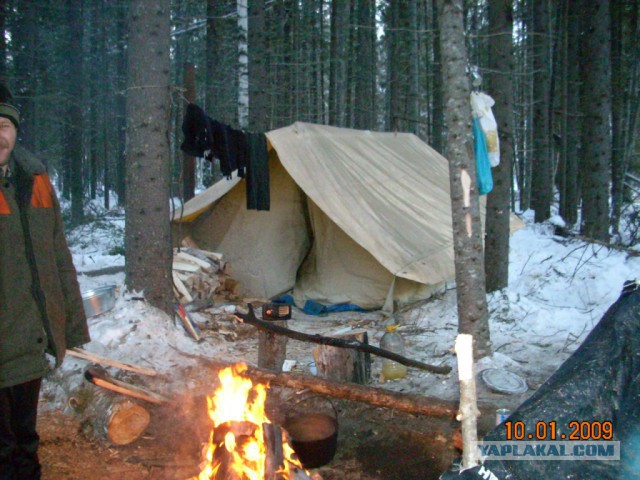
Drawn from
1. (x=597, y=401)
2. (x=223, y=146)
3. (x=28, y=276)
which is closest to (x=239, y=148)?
(x=223, y=146)

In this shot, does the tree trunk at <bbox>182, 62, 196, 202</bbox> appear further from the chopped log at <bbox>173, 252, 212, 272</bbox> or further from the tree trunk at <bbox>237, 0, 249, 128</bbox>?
the chopped log at <bbox>173, 252, 212, 272</bbox>

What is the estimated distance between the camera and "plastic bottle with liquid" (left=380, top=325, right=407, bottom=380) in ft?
15.5

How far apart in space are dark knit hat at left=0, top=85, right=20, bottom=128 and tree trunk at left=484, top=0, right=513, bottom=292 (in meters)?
5.39

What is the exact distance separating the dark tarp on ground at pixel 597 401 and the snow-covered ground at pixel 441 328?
5.45 ft

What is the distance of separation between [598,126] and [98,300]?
309 inches

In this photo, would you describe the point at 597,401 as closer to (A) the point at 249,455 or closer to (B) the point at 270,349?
(A) the point at 249,455

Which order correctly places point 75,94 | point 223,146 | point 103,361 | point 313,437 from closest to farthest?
point 313,437, point 103,361, point 223,146, point 75,94

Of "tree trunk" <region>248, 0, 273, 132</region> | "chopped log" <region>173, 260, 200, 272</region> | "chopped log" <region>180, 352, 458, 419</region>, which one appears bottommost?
"chopped log" <region>180, 352, 458, 419</region>

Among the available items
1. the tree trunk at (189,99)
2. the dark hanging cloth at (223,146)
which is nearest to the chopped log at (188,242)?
the dark hanging cloth at (223,146)

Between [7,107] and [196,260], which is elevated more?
[7,107]

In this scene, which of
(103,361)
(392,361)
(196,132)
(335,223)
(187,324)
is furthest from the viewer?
(335,223)

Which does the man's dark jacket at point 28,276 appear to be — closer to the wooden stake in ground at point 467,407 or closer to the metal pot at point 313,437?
the metal pot at point 313,437

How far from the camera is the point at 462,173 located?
14.8 ft

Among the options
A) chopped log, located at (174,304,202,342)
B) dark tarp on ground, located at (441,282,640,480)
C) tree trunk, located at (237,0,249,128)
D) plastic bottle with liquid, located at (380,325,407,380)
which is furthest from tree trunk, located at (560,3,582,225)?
dark tarp on ground, located at (441,282,640,480)
